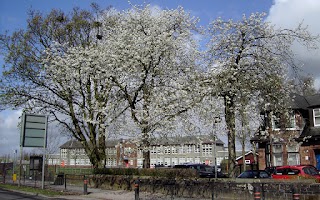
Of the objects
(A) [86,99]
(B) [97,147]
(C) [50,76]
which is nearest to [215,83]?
(A) [86,99]

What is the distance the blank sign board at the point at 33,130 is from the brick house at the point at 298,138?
59.6ft

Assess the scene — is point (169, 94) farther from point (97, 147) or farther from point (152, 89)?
point (97, 147)

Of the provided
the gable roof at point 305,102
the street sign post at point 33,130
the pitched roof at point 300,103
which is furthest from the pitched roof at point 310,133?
the street sign post at point 33,130

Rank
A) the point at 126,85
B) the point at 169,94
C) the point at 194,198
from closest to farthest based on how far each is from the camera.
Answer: the point at 194,198 < the point at 169,94 < the point at 126,85

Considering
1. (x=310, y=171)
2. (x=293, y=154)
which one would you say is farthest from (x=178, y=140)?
(x=293, y=154)

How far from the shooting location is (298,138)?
3158 cm

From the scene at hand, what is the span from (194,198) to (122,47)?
9.84m

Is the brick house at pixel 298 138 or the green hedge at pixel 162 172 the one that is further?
the brick house at pixel 298 138

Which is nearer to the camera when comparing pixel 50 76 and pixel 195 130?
pixel 195 130

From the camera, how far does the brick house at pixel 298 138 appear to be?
3059cm

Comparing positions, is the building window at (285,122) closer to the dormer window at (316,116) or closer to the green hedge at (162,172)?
the dormer window at (316,116)

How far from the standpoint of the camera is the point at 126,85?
830 inches

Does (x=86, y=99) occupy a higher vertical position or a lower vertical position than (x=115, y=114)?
higher

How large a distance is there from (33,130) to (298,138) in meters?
23.3
